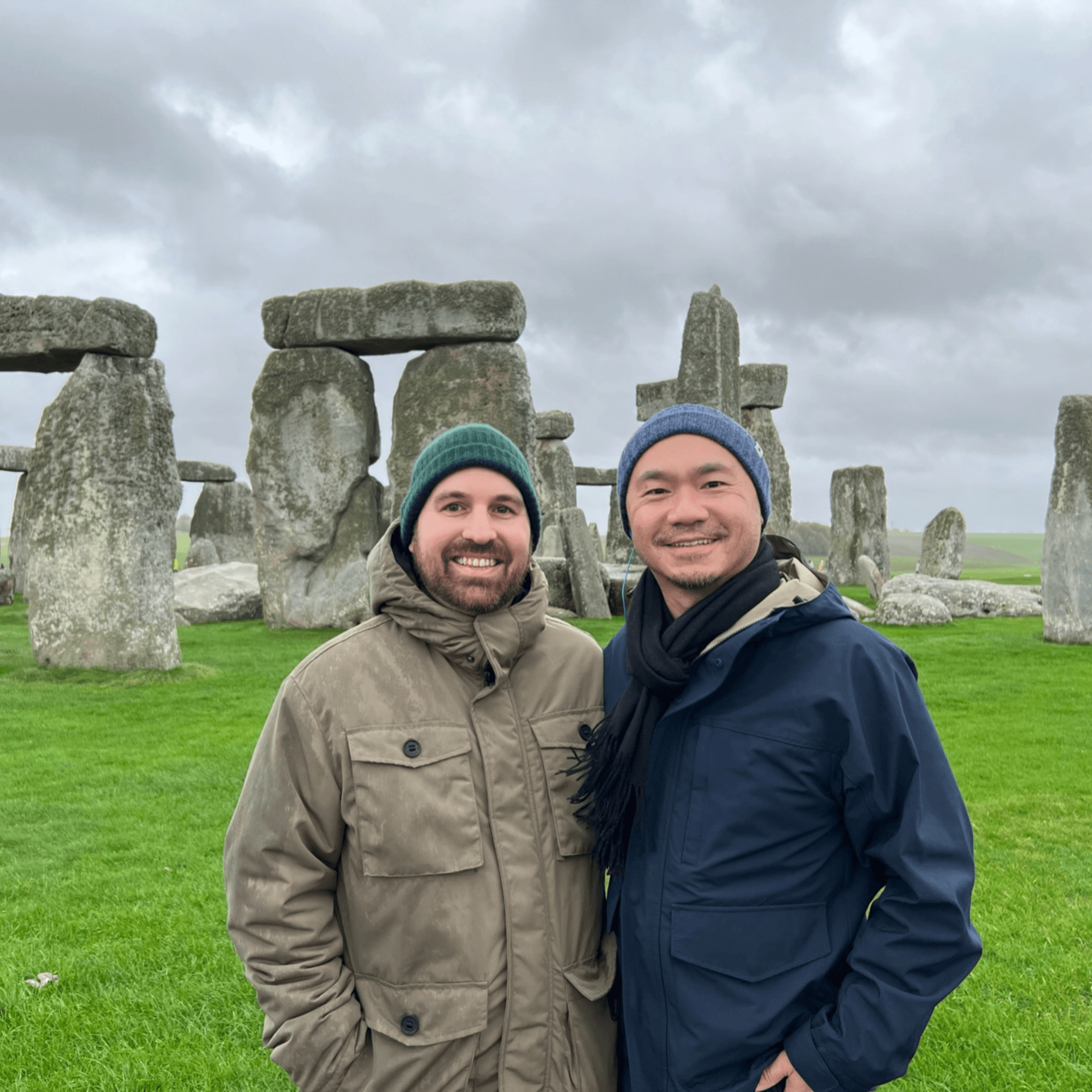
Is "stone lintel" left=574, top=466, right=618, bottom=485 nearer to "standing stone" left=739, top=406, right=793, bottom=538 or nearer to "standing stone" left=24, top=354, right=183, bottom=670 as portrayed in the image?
"standing stone" left=739, top=406, right=793, bottom=538

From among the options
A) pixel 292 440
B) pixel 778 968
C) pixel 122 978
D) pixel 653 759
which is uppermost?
pixel 292 440

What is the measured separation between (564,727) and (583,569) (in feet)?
31.9

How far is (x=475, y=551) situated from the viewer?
68.6 inches

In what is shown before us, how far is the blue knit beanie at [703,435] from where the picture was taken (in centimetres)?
178

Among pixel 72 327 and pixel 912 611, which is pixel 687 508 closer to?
pixel 72 327

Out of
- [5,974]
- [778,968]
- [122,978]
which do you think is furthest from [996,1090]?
[5,974]

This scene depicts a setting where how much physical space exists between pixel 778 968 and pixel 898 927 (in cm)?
20

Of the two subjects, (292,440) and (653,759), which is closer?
(653,759)

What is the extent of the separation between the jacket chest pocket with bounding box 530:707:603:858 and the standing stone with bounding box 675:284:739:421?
30.4 ft

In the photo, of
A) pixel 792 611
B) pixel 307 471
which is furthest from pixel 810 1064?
pixel 307 471

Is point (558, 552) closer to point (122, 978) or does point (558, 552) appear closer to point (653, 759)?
point (122, 978)

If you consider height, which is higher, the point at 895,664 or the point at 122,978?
the point at 895,664

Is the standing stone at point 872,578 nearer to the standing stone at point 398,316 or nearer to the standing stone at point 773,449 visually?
the standing stone at point 773,449

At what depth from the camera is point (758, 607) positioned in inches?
63.7
